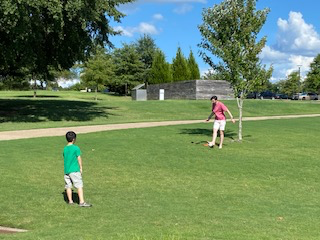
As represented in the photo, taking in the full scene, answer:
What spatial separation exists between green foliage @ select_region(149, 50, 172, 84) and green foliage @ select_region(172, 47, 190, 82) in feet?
3.80

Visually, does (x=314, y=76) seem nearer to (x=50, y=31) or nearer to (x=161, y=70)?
(x=161, y=70)

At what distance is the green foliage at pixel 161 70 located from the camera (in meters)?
58.8

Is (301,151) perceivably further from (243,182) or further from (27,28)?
(27,28)

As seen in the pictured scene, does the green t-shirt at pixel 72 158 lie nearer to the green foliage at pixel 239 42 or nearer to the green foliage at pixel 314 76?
the green foliage at pixel 239 42

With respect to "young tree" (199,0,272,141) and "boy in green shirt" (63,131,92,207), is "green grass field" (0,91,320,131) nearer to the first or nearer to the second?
"young tree" (199,0,272,141)

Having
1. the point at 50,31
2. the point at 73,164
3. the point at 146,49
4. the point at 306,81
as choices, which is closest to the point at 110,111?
the point at 50,31

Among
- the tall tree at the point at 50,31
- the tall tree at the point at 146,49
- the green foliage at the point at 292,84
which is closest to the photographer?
the tall tree at the point at 50,31

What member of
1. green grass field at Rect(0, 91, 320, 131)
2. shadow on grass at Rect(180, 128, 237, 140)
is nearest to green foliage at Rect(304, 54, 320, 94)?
green grass field at Rect(0, 91, 320, 131)

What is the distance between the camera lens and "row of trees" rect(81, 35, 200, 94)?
57.0 m

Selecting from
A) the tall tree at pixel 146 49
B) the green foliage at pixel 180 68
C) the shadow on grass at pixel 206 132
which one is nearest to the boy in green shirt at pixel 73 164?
the shadow on grass at pixel 206 132

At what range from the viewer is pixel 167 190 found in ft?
29.5

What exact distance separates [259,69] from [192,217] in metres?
10.7

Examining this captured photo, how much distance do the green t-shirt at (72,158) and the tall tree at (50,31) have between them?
46.6 ft

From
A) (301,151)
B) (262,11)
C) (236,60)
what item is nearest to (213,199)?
(301,151)
